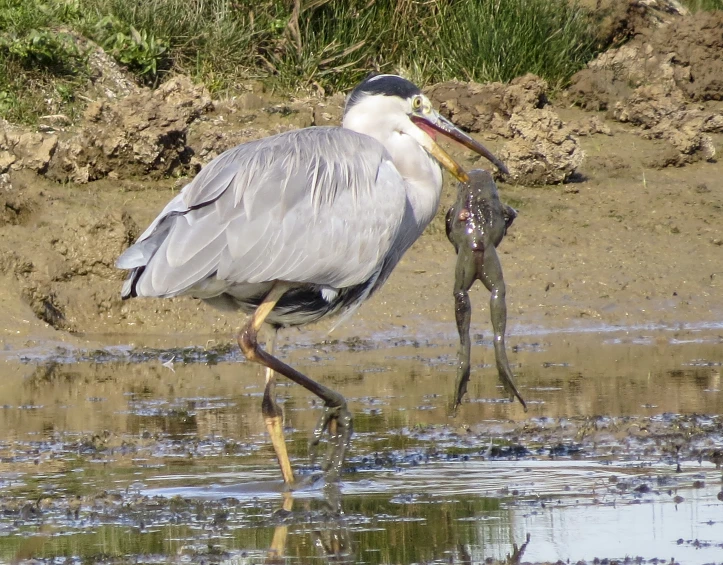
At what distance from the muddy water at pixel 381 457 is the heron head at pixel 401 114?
4.51 ft

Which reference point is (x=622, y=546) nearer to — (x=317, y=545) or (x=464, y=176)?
(x=317, y=545)

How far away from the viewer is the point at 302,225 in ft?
20.2

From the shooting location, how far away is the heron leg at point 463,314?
631 centimetres

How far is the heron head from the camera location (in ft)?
21.7

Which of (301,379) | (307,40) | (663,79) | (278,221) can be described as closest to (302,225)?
(278,221)

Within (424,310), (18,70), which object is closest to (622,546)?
(424,310)

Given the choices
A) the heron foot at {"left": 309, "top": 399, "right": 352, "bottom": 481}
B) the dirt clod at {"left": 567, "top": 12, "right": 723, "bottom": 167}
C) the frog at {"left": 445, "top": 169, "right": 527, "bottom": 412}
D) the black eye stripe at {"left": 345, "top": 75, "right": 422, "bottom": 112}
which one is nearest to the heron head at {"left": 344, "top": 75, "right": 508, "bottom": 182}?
the black eye stripe at {"left": 345, "top": 75, "right": 422, "bottom": 112}

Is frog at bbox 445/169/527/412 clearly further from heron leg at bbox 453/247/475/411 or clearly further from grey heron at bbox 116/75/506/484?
grey heron at bbox 116/75/506/484

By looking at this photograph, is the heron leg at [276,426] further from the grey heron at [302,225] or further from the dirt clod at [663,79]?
the dirt clod at [663,79]

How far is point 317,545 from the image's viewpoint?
4.63 meters

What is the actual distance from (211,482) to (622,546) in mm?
1873

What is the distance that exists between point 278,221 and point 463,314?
100 cm

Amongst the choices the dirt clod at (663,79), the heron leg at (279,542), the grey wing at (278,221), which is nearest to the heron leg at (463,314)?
the grey wing at (278,221)

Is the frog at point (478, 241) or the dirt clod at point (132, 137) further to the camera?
the dirt clod at point (132, 137)
